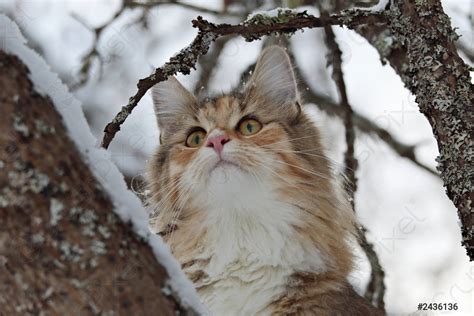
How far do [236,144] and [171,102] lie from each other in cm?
73

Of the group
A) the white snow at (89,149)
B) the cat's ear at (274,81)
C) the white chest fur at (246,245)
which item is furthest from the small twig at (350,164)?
the white snow at (89,149)

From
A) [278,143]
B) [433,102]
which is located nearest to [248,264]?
[278,143]

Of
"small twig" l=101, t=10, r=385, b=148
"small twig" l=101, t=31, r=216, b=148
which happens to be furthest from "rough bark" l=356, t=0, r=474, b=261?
"small twig" l=101, t=31, r=216, b=148

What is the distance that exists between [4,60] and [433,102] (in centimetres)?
148

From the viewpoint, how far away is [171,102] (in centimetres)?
360

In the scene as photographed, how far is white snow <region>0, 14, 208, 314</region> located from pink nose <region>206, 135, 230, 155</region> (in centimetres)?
154

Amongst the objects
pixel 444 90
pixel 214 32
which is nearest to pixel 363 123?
Result: pixel 444 90

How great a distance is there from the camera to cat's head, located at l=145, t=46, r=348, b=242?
2990 millimetres

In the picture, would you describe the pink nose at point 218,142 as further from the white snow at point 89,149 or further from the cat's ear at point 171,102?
the white snow at point 89,149

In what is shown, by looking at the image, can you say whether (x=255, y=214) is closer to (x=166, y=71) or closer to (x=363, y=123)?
(x=166, y=71)

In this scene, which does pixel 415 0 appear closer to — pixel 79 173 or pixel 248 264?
pixel 248 264

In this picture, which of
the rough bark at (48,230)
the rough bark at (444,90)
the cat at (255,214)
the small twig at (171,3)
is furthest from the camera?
the small twig at (171,3)

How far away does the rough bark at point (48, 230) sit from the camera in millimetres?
1255

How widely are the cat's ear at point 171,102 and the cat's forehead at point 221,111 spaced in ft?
0.37
